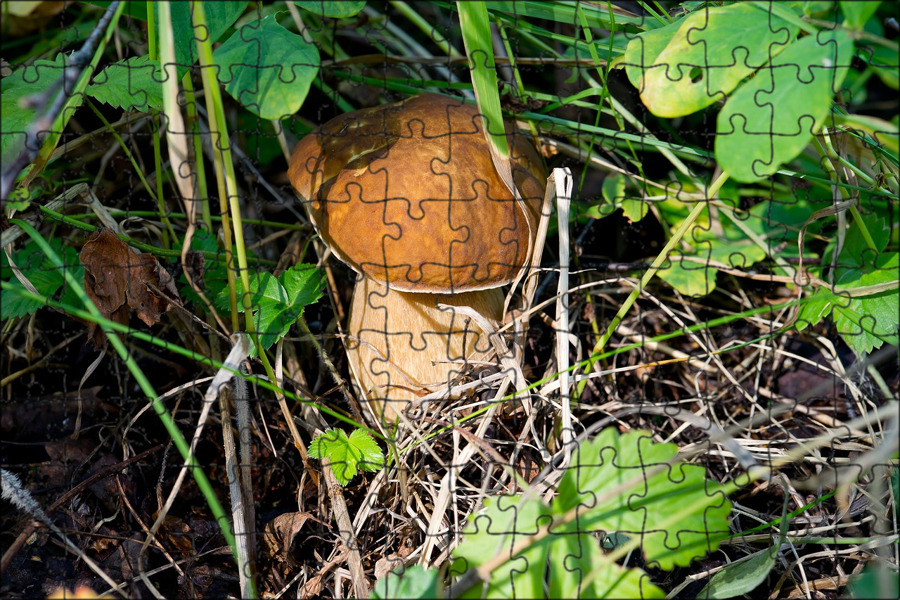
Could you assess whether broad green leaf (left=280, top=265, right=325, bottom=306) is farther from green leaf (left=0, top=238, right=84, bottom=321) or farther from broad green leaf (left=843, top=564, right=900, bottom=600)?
broad green leaf (left=843, top=564, right=900, bottom=600)

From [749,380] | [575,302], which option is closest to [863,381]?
[749,380]

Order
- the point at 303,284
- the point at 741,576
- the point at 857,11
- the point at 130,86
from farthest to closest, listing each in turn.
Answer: the point at 303,284, the point at 130,86, the point at 741,576, the point at 857,11

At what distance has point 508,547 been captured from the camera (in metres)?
0.95

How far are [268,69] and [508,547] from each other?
2.63 ft

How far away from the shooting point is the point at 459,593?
0.96 m

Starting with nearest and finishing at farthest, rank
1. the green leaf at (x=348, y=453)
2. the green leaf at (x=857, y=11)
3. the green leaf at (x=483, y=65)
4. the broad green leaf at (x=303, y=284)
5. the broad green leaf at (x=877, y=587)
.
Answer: the broad green leaf at (x=877, y=587), the green leaf at (x=857, y=11), the green leaf at (x=483, y=65), the green leaf at (x=348, y=453), the broad green leaf at (x=303, y=284)

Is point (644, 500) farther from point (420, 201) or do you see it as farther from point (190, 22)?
point (190, 22)

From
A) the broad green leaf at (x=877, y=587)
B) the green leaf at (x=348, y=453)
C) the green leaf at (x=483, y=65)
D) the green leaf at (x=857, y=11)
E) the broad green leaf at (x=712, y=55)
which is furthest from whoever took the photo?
the green leaf at (x=348, y=453)

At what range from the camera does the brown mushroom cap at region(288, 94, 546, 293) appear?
1.14 m

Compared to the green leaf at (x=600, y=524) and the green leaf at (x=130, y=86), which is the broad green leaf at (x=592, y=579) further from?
the green leaf at (x=130, y=86)

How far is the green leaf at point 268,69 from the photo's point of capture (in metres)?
1.06

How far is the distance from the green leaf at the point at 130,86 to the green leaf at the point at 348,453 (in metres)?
0.67

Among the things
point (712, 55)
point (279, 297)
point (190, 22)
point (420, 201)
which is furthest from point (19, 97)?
point (712, 55)

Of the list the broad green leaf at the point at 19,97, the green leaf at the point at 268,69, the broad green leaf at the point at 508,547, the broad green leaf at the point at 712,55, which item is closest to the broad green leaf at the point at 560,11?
the broad green leaf at the point at 712,55
